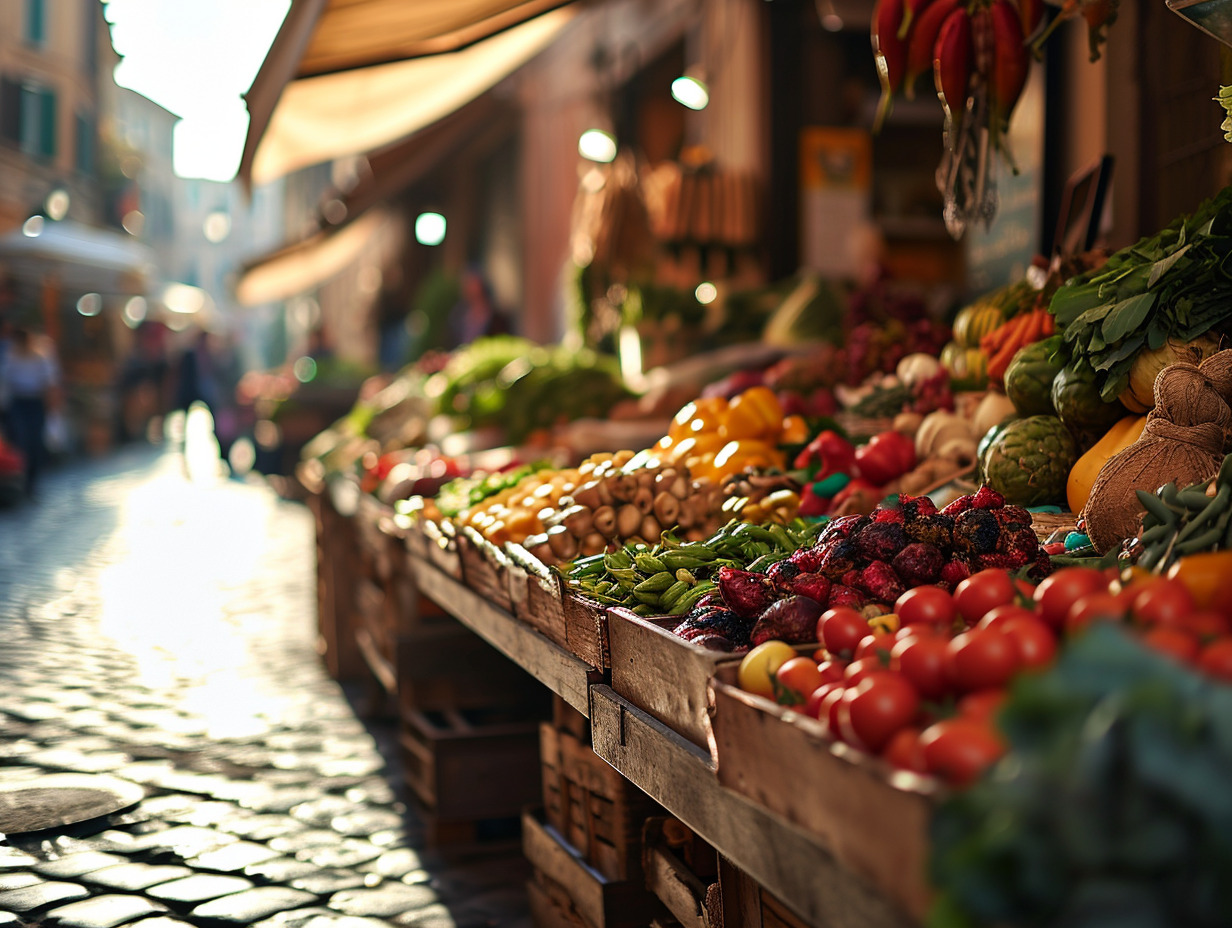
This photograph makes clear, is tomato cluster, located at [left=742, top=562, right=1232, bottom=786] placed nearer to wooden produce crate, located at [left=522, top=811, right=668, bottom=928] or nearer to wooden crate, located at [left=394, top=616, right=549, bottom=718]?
wooden produce crate, located at [left=522, top=811, right=668, bottom=928]

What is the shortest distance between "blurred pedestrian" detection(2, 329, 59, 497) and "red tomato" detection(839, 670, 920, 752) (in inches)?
555

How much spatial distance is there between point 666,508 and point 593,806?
0.98m

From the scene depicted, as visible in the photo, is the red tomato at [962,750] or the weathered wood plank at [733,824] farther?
the weathered wood plank at [733,824]

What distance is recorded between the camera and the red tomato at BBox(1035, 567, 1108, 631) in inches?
65.8

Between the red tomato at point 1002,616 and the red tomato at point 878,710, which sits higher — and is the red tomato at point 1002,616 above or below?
above

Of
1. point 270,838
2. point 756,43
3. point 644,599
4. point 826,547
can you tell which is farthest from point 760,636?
point 756,43

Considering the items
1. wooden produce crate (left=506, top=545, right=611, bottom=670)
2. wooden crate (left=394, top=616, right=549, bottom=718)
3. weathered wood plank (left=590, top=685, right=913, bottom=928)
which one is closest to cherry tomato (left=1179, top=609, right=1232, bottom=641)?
weathered wood plank (left=590, top=685, right=913, bottom=928)

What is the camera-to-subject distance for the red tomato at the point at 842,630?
1.94 meters

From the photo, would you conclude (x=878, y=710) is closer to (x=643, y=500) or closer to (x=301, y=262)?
(x=643, y=500)

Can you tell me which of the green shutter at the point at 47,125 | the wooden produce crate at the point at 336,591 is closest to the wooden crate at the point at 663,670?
the wooden produce crate at the point at 336,591

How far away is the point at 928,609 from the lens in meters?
1.92

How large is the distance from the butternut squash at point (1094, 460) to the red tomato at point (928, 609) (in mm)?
1174

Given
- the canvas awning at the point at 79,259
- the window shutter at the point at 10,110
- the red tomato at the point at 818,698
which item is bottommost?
the red tomato at the point at 818,698

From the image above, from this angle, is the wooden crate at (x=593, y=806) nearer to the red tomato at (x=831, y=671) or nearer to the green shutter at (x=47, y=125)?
the red tomato at (x=831, y=671)
